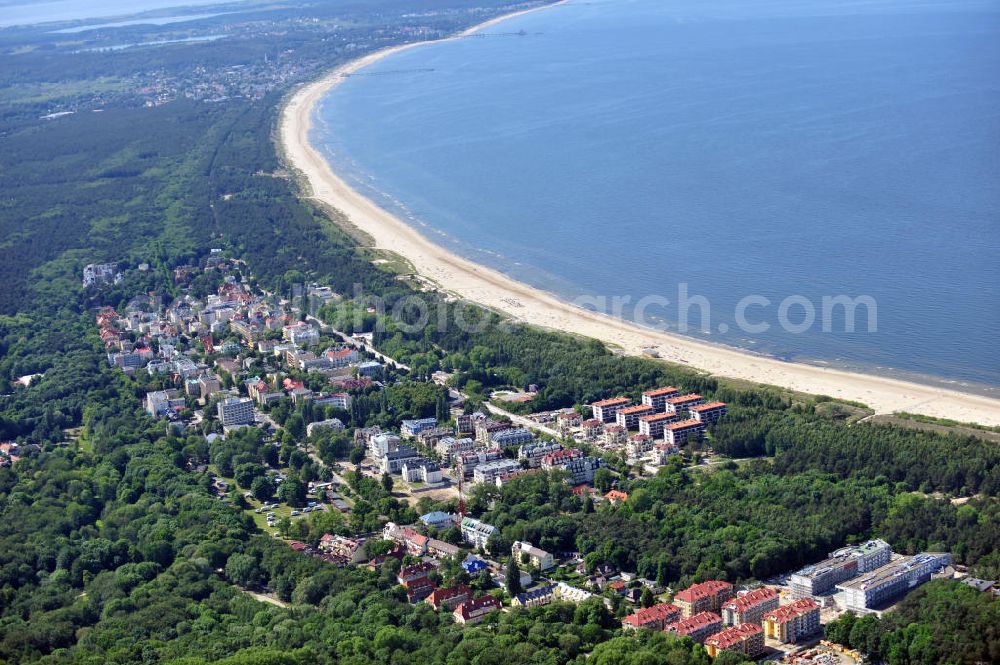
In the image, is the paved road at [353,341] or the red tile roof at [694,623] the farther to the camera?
the paved road at [353,341]

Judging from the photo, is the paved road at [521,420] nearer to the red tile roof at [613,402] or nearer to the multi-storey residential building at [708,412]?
the red tile roof at [613,402]

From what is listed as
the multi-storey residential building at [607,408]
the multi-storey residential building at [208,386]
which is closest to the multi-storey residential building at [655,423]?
the multi-storey residential building at [607,408]

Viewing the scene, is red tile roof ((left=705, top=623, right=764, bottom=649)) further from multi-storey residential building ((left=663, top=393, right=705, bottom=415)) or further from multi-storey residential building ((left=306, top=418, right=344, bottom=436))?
multi-storey residential building ((left=306, top=418, right=344, bottom=436))

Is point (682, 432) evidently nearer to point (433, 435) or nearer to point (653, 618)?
point (433, 435)

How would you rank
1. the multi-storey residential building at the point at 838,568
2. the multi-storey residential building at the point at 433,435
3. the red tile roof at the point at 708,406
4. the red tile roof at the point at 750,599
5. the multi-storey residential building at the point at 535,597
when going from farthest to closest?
1. the multi-storey residential building at the point at 433,435
2. the red tile roof at the point at 708,406
3. the multi-storey residential building at the point at 535,597
4. the multi-storey residential building at the point at 838,568
5. the red tile roof at the point at 750,599

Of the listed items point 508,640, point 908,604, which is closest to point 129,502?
point 508,640

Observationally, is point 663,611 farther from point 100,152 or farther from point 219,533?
point 100,152

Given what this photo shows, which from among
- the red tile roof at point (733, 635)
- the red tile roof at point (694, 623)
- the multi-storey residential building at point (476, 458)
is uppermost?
the red tile roof at point (733, 635)
